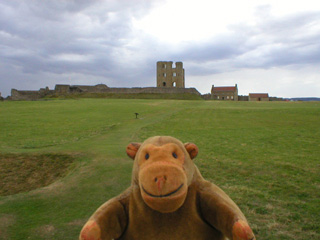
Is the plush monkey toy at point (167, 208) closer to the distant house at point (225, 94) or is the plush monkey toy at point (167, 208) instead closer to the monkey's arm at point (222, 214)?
the monkey's arm at point (222, 214)

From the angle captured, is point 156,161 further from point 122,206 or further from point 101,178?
point 101,178

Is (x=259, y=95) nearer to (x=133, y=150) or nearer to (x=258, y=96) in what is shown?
(x=258, y=96)

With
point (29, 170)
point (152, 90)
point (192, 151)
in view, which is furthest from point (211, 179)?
point (152, 90)

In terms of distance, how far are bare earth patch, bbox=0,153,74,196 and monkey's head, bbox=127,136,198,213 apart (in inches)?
234

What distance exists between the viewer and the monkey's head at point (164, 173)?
2512 millimetres

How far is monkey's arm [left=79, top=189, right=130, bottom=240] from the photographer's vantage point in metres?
2.62

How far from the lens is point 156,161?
274 centimetres

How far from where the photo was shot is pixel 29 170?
342 inches

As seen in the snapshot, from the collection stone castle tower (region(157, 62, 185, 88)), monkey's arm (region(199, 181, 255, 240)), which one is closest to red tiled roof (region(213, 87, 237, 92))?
stone castle tower (region(157, 62, 185, 88))

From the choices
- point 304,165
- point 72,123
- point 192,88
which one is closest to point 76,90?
point 192,88

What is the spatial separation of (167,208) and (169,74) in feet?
233

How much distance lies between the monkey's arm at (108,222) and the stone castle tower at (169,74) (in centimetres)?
6952

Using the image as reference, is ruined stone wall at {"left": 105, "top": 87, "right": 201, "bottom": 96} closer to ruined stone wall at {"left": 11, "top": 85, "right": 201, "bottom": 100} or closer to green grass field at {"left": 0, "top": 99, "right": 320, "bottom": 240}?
ruined stone wall at {"left": 11, "top": 85, "right": 201, "bottom": 100}

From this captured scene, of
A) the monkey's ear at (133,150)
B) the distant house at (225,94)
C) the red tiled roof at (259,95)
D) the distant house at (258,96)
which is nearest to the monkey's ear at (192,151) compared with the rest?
the monkey's ear at (133,150)
